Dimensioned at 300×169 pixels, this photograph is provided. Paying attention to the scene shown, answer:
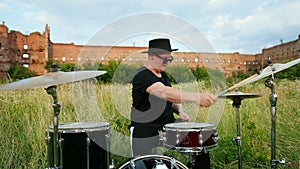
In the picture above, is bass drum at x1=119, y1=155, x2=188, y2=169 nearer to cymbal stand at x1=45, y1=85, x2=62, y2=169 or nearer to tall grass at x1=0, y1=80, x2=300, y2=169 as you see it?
cymbal stand at x1=45, y1=85, x2=62, y2=169

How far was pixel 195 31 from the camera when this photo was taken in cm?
288

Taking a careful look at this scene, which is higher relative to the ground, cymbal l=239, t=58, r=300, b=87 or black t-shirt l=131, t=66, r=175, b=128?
cymbal l=239, t=58, r=300, b=87

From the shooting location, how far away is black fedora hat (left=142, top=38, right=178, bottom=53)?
3215 millimetres

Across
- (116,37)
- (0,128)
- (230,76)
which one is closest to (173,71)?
(116,37)

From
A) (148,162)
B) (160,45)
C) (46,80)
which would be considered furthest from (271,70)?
(46,80)

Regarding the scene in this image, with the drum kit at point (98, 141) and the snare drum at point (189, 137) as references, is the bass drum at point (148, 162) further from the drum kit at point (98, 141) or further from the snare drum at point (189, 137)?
the snare drum at point (189, 137)

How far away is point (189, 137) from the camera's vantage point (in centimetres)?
273

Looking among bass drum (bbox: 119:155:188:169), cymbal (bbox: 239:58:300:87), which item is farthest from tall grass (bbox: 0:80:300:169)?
bass drum (bbox: 119:155:188:169)

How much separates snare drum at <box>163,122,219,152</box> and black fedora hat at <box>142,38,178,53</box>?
2.77 feet

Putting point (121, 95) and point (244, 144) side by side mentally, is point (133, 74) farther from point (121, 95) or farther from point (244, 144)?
point (244, 144)

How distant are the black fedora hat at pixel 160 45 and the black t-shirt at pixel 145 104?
0.24 m

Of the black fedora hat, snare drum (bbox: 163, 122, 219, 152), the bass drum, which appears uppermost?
the black fedora hat

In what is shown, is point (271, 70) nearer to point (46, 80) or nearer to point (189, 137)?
point (189, 137)

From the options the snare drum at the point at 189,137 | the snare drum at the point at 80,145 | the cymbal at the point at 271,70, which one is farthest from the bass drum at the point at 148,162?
the cymbal at the point at 271,70
